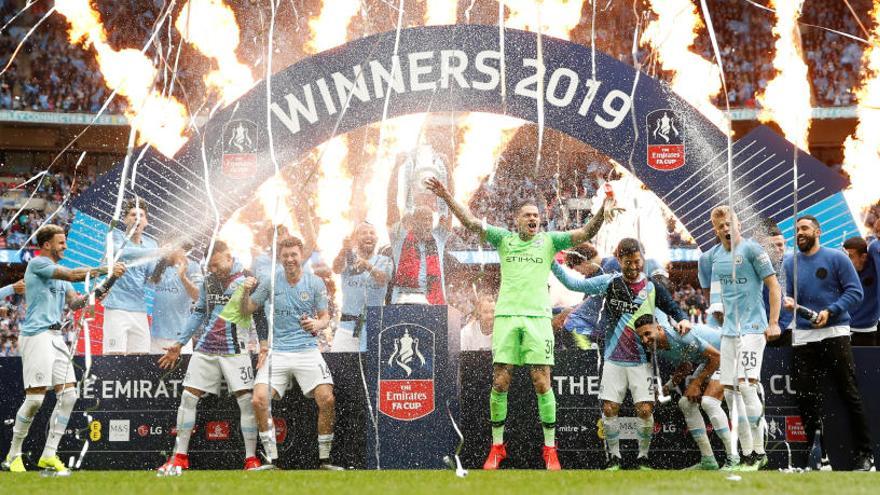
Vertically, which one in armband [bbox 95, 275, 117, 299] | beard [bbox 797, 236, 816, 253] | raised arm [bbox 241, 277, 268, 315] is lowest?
raised arm [bbox 241, 277, 268, 315]

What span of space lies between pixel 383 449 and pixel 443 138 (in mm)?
10331

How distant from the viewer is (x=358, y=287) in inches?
395

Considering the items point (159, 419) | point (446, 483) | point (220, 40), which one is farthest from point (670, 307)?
point (220, 40)

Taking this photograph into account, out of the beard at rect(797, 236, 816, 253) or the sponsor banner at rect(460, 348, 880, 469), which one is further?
the sponsor banner at rect(460, 348, 880, 469)

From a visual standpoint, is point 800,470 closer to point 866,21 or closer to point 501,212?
point 501,212

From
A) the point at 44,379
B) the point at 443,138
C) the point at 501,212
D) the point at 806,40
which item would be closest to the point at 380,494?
the point at 44,379

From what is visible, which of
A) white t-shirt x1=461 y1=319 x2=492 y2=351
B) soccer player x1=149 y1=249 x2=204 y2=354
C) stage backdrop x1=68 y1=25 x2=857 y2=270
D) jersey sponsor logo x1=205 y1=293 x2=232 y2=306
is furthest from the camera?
white t-shirt x1=461 y1=319 x2=492 y2=351

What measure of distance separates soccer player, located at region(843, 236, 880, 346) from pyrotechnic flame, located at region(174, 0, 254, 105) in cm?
582

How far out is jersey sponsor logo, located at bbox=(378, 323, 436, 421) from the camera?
8000mm

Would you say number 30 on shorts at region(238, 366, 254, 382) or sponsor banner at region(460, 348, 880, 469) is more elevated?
number 30 on shorts at region(238, 366, 254, 382)

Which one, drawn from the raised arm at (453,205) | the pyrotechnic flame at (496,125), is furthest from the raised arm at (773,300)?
the pyrotechnic flame at (496,125)

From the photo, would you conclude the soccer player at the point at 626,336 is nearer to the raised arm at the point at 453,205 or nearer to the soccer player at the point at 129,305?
the raised arm at the point at 453,205

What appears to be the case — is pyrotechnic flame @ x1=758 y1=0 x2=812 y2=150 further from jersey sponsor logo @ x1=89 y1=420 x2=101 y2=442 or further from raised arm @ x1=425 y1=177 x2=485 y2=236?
jersey sponsor logo @ x1=89 y1=420 x2=101 y2=442

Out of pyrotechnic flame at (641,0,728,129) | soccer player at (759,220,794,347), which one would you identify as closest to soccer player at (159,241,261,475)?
soccer player at (759,220,794,347)
